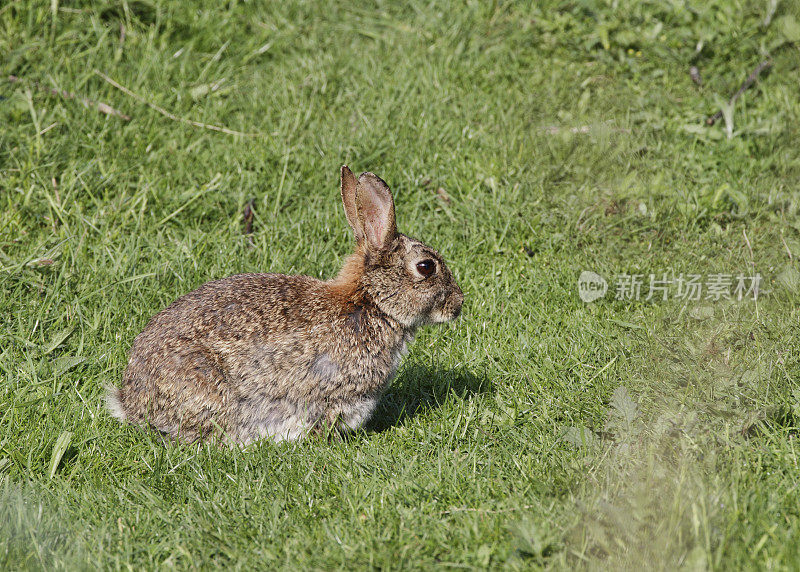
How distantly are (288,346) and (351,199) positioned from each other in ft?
2.81

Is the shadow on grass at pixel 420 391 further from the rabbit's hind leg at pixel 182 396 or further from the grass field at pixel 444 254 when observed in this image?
the rabbit's hind leg at pixel 182 396

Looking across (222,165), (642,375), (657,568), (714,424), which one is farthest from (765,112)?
(657,568)

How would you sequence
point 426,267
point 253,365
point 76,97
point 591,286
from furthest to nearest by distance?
point 76,97 → point 591,286 → point 426,267 → point 253,365

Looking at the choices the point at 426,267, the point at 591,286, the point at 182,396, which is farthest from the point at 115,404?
the point at 591,286

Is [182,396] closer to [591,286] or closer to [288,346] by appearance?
[288,346]

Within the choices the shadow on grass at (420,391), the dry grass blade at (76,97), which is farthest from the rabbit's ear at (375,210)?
the dry grass blade at (76,97)

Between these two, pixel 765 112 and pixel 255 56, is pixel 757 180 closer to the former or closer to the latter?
pixel 765 112

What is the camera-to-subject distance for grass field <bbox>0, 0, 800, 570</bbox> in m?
3.76

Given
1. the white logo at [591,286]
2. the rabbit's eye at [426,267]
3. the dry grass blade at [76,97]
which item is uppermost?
the rabbit's eye at [426,267]

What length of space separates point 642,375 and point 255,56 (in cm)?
440

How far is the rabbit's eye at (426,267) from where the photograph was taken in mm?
5133

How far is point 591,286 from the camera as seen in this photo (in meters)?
5.78

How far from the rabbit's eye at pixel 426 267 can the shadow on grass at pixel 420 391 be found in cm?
55

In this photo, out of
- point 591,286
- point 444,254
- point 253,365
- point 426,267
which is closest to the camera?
point 253,365
